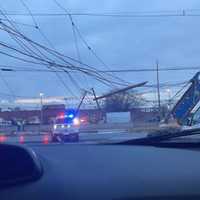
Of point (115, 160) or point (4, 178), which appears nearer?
point (4, 178)

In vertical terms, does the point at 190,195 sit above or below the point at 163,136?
below

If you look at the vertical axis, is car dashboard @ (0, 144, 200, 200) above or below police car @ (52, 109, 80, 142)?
below

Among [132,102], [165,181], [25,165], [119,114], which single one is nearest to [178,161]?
[165,181]

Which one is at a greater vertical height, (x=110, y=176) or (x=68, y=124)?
(x=68, y=124)

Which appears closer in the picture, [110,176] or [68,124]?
[110,176]

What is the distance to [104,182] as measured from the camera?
2.48 meters

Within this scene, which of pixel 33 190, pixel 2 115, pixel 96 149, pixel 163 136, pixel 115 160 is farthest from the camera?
pixel 2 115

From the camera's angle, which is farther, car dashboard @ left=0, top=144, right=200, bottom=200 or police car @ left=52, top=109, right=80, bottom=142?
police car @ left=52, top=109, right=80, bottom=142

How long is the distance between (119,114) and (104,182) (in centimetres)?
6013

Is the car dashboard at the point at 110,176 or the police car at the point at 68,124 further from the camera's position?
the police car at the point at 68,124

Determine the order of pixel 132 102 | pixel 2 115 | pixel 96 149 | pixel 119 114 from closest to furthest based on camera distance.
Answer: pixel 96 149, pixel 119 114, pixel 2 115, pixel 132 102

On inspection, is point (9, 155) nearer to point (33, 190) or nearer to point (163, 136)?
point (33, 190)

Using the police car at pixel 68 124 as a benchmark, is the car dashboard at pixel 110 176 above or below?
below

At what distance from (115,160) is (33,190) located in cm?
49
